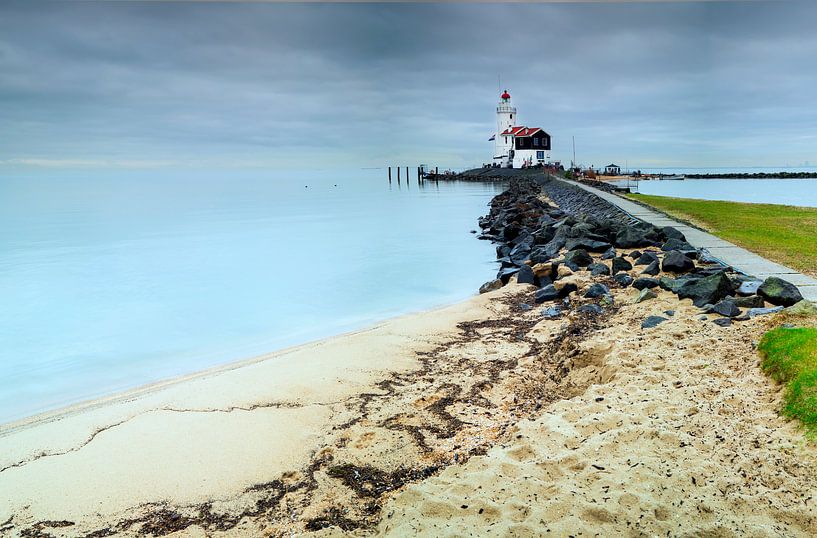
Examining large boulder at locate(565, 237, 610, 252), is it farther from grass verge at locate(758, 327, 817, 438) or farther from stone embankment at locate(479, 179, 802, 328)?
grass verge at locate(758, 327, 817, 438)

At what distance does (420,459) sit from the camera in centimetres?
392

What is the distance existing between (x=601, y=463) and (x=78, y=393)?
23.6 ft

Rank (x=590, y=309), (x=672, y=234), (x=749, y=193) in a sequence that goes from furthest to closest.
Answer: (x=749, y=193), (x=672, y=234), (x=590, y=309)

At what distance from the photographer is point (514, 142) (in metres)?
78.4

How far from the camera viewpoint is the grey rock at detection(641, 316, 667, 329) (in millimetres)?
5672

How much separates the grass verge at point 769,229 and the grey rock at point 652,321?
285cm

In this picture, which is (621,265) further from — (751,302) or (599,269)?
(751,302)

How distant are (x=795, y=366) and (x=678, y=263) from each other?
13.6 feet

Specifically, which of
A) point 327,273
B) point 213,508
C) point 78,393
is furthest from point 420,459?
point 327,273

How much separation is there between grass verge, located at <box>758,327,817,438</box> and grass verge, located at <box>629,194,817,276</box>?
3.62 meters

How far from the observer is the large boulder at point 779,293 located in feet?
17.4

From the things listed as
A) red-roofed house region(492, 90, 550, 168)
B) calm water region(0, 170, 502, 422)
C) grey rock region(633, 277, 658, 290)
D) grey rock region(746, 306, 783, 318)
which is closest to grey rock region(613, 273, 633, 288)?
grey rock region(633, 277, 658, 290)

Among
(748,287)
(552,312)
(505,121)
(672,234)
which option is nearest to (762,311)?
(748,287)

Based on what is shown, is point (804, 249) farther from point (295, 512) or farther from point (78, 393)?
point (78, 393)
